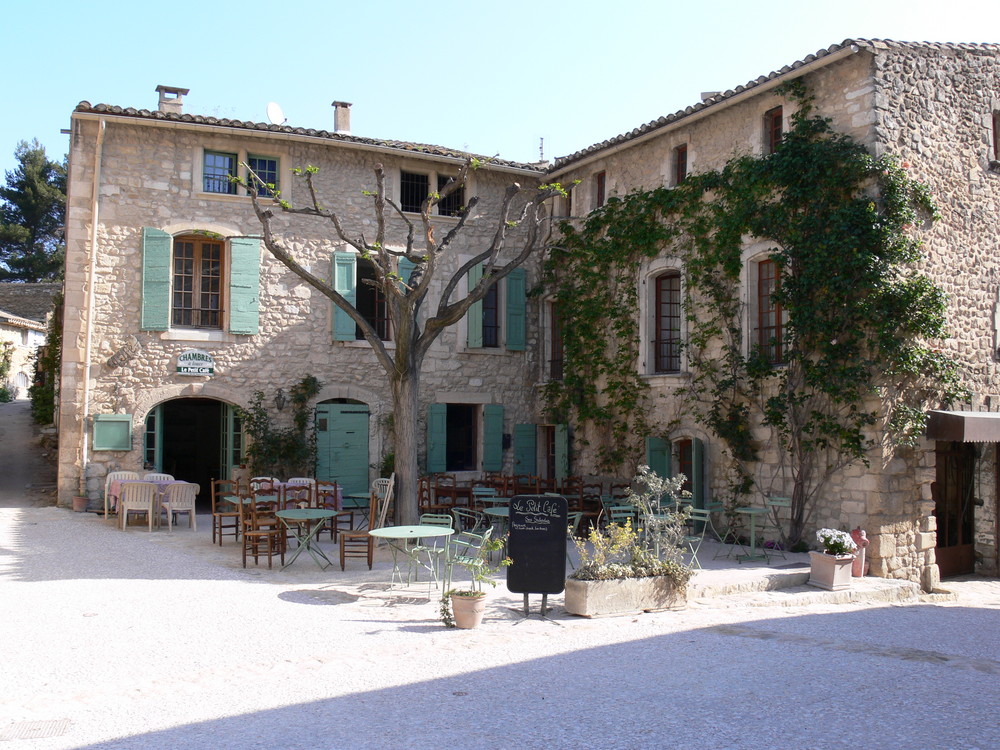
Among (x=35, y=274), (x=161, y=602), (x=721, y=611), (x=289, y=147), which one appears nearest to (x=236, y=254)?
(x=289, y=147)

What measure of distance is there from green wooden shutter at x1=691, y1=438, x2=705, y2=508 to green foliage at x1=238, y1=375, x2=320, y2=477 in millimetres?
6090

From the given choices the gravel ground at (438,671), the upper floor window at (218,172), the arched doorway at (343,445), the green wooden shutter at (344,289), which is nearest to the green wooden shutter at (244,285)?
the upper floor window at (218,172)

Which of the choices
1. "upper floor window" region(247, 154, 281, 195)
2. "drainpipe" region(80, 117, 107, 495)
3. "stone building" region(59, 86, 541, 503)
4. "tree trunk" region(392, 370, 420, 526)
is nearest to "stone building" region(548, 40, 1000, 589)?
"stone building" region(59, 86, 541, 503)

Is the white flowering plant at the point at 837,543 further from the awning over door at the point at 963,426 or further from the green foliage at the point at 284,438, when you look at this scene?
the green foliage at the point at 284,438

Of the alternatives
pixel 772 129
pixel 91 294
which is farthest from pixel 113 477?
pixel 772 129

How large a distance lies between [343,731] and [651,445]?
29.6 feet

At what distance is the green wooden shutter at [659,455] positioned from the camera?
41.8 feet

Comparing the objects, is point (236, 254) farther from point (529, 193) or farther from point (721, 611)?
point (721, 611)

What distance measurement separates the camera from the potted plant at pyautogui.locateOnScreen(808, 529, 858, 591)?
8.77 metres

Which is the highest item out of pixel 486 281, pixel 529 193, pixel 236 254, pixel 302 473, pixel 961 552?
pixel 529 193

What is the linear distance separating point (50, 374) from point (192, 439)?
4998 mm

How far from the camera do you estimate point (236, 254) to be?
45.1ft

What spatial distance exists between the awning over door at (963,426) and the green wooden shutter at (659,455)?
3624 mm

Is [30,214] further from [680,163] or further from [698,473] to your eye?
[698,473]
